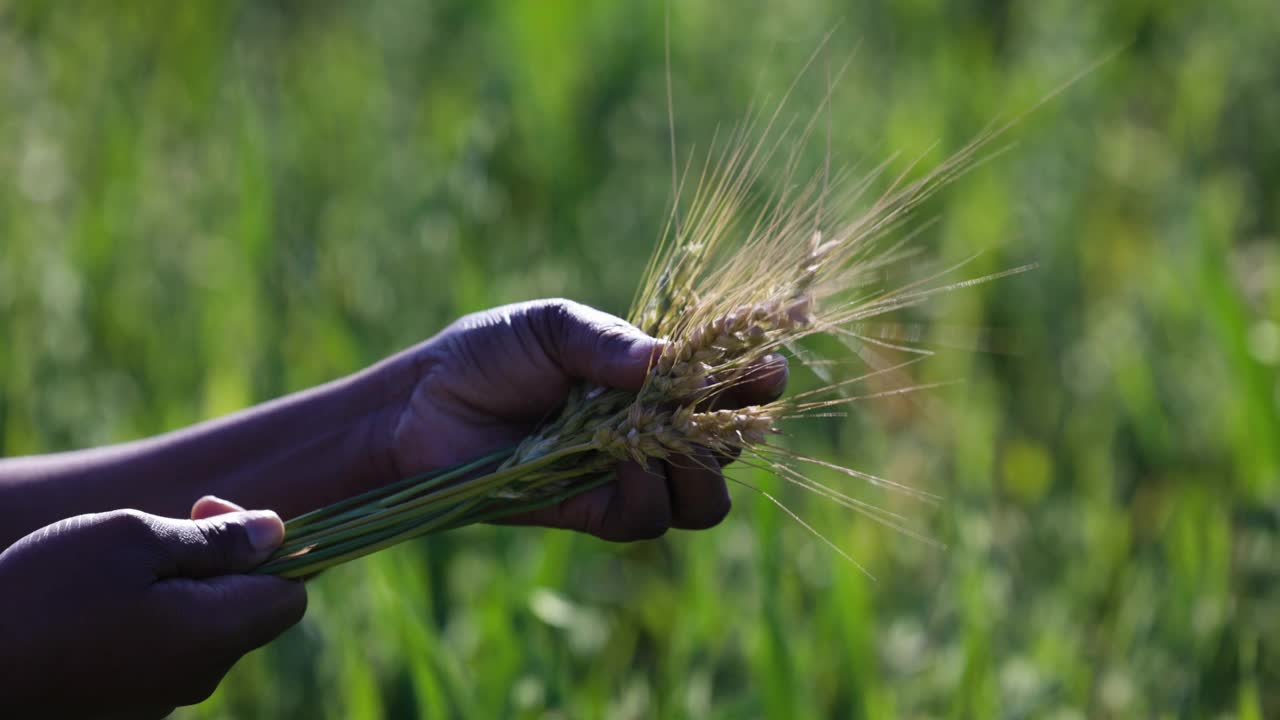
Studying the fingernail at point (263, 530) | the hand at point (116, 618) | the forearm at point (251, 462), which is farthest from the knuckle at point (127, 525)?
the forearm at point (251, 462)

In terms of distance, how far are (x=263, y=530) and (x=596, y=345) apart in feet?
1.29

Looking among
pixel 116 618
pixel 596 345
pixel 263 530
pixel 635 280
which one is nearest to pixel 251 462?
pixel 263 530

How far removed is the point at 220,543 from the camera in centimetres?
121

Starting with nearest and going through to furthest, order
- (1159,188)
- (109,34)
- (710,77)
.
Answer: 1. (1159,188)
2. (710,77)
3. (109,34)

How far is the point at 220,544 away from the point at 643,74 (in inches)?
98.6

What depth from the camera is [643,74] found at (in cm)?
346

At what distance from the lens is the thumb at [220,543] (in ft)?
3.78

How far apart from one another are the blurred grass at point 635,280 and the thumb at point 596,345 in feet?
1.34

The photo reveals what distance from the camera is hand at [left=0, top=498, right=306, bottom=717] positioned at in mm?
1089

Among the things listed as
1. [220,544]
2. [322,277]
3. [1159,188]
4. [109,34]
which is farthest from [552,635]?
[109,34]

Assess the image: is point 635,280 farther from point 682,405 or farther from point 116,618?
point 116,618

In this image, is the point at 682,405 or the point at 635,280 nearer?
the point at 682,405

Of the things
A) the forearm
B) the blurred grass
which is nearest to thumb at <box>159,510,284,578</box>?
the forearm

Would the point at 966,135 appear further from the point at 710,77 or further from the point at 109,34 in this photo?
the point at 109,34
